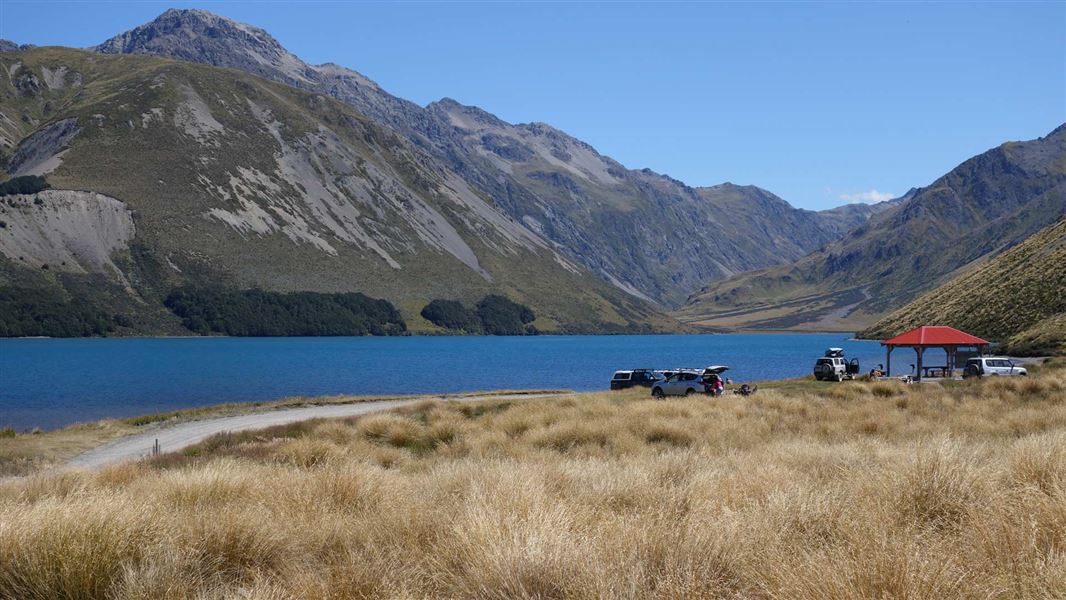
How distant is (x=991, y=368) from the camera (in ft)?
132

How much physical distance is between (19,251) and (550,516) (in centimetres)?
19593

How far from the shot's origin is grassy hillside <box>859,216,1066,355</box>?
61344mm

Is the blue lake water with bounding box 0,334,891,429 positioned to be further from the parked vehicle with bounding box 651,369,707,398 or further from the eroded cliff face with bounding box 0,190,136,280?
the eroded cliff face with bounding box 0,190,136,280

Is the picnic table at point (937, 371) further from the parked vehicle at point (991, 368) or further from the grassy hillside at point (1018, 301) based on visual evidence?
the grassy hillside at point (1018, 301)

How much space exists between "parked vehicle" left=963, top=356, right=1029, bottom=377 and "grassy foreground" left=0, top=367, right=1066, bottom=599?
3255 centimetres

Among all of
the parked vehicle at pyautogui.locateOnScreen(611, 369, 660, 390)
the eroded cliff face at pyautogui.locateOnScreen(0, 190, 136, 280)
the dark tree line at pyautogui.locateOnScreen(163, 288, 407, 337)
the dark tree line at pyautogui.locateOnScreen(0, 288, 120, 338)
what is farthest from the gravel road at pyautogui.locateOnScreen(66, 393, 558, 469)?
the eroded cliff face at pyautogui.locateOnScreen(0, 190, 136, 280)

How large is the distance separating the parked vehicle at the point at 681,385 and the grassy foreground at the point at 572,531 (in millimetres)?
24874

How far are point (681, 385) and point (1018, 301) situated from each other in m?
54.3

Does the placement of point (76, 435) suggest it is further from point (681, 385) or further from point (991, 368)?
point (991, 368)

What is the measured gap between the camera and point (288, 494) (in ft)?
29.8

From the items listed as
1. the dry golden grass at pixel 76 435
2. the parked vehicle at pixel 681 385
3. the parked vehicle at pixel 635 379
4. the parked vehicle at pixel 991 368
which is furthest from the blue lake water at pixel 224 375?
the parked vehicle at pixel 991 368

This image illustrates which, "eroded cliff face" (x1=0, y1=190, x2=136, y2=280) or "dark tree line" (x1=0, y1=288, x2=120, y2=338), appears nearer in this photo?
"dark tree line" (x1=0, y1=288, x2=120, y2=338)

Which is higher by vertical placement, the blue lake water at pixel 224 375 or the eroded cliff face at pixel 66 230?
the eroded cliff face at pixel 66 230

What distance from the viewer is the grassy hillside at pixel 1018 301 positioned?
201 ft
